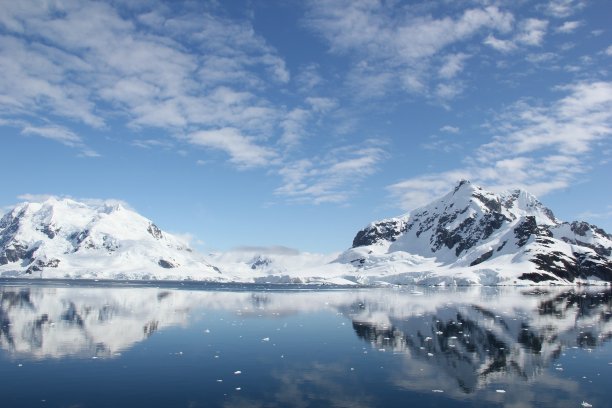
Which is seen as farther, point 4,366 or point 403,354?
point 403,354

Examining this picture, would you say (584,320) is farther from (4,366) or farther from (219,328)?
(4,366)

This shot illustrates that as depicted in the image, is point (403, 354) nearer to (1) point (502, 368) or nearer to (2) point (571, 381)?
(1) point (502, 368)

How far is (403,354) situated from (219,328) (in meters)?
21.8

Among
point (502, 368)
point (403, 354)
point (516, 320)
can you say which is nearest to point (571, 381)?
point (502, 368)

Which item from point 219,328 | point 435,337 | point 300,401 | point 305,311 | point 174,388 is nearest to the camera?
point 300,401

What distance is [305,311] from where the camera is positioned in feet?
244

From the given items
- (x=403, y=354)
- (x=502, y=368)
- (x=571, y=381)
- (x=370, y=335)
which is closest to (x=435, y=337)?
(x=370, y=335)

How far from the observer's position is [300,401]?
2492cm

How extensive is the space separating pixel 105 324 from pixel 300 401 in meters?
34.3

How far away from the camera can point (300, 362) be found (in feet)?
114

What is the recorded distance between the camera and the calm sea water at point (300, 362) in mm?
25656

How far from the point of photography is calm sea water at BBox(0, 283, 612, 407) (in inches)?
1010

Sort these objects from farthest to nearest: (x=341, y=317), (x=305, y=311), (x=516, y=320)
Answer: (x=305, y=311), (x=341, y=317), (x=516, y=320)

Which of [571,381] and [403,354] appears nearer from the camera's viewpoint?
[571,381]
